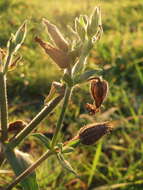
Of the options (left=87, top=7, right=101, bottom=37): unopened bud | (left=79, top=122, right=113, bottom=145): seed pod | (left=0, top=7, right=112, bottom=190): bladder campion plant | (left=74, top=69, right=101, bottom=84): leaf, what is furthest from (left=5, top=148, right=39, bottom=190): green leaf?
(left=87, top=7, right=101, bottom=37): unopened bud

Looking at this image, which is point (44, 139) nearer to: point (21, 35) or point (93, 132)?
point (93, 132)

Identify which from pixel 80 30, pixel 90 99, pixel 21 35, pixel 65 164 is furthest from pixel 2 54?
pixel 90 99

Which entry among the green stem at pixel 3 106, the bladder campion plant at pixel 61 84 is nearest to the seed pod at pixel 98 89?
the bladder campion plant at pixel 61 84

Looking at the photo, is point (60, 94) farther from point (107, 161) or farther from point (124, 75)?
point (124, 75)

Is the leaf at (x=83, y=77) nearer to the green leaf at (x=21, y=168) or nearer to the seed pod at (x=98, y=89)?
the seed pod at (x=98, y=89)

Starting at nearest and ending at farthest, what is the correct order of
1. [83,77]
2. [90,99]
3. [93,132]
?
[83,77] → [93,132] → [90,99]

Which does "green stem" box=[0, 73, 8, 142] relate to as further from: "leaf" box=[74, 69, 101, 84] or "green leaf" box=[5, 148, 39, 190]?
"leaf" box=[74, 69, 101, 84]

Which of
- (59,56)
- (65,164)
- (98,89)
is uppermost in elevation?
(59,56)
